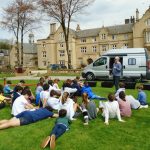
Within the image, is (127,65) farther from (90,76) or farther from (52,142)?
(52,142)

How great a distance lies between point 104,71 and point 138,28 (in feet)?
163

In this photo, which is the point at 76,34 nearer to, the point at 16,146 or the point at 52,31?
the point at 52,31

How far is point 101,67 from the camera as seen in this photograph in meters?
28.5

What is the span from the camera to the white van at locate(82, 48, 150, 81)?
26469mm

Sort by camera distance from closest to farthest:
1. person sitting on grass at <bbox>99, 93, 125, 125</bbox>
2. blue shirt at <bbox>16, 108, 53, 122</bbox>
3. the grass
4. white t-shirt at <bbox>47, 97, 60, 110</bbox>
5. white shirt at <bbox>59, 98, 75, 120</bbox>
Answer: the grass
blue shirt at <bbox>16, 108, 53, 122</bbox>
person sitting on grass at <bbox>99, 93, 125, 125</bbox>
white shirt at <bbox>59, 98, 75, 120</bbox>
white t-shirt at <bbox>47, 97, 60, 110</bbox>

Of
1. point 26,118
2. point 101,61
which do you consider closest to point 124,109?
point 26,118

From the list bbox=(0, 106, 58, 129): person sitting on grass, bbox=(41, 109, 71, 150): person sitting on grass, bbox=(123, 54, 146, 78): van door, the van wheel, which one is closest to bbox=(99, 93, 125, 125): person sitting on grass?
bbox=(41, 109, 71, 150): person sitting on grass

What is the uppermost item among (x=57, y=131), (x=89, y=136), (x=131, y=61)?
(x=131, y=61)

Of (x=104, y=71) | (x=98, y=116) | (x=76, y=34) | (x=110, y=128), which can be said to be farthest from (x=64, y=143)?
(x=76, y=34)

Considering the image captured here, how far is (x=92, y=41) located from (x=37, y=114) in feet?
240

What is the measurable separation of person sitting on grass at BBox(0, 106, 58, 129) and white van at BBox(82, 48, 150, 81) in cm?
1553

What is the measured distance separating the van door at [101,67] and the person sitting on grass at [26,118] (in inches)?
646

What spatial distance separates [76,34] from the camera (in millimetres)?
87812

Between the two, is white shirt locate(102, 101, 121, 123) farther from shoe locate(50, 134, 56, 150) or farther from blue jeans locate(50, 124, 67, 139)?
shoe locate(50, 134, 56, 150)
